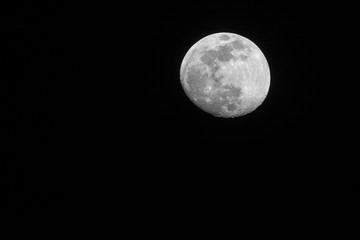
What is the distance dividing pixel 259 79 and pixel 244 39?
0.58 meters

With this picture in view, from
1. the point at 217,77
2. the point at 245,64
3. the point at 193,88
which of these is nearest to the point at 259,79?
the point at 245,64

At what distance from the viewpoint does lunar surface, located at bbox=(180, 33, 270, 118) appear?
11.4 ft

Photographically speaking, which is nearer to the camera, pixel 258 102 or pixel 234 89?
pixel 234 89

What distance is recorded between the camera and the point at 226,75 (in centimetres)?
346

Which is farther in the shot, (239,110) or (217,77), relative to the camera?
(239,110)

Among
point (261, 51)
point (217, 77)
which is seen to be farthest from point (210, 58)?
point (261, 51)

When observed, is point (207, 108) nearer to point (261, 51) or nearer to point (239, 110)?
point (239, 110)

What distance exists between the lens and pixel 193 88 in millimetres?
3680

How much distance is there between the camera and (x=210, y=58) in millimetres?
3529

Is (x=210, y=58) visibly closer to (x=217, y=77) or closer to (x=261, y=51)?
(x=217, y=77)

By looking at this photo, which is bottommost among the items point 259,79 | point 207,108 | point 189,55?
point 207,108

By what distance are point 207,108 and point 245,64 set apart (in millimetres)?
727

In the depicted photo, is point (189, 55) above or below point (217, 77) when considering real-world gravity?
above

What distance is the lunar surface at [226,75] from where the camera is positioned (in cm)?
348
